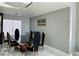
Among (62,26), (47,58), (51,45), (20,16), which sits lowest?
(51,45)

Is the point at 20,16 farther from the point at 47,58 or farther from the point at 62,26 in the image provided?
the point at 47,58

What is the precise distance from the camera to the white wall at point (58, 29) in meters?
3.39

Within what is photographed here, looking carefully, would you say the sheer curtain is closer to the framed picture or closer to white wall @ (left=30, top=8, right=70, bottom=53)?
the framed picture

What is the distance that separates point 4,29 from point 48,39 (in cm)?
317

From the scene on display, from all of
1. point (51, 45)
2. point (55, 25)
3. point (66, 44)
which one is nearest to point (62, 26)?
point (55, 25)

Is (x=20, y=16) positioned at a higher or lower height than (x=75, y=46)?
higher

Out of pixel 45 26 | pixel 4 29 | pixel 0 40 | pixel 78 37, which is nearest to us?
pixel 78 37

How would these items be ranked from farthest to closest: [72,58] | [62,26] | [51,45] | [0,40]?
[0,40]
[51,45]
[62,26]
[72,58]

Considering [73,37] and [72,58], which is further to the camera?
[73,37]

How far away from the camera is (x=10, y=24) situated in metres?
6.25

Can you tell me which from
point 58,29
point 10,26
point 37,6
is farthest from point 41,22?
point 10,26

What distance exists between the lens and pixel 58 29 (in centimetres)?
387

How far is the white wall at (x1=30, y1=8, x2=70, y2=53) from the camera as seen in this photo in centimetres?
339

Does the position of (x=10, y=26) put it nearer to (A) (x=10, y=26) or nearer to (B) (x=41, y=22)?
(A) (x=10, y=26)
